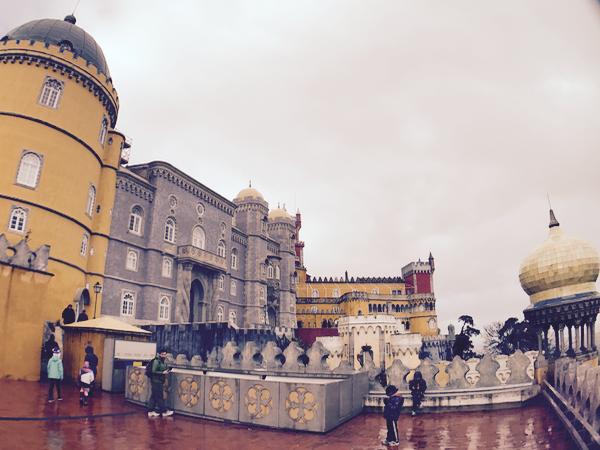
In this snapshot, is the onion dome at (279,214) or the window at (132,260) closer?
the window at (132,260)

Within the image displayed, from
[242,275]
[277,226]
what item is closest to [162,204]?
[242,275]

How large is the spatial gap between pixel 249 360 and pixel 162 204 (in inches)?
862

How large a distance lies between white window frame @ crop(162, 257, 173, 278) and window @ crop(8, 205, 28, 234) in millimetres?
12513

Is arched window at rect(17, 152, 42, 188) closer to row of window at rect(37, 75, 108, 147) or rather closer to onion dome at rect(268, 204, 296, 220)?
row of window at rect(37, 75, 108, 147)

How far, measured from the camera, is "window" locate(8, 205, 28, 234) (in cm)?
1958

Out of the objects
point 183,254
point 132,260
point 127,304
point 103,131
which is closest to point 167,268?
point 183,254

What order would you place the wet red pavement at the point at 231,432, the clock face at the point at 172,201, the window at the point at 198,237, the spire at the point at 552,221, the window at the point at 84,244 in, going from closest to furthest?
the wet red pavement at the point at 231,432 < the spire at the point at 552,221 < the window at the point at 84,244 < the clock face at the point at 172,201 < the window at the point at 198,237

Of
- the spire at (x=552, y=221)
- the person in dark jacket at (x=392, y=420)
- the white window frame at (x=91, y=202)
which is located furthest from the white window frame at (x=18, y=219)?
the spire at (x=552, y=221)

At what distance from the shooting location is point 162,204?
3203cm

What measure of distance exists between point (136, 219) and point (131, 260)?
3260 millimetres

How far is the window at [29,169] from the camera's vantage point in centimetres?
2039

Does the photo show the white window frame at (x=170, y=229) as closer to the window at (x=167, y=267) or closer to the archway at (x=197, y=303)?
the window at (x=167, y=267)

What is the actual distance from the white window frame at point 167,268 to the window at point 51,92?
45.8ft

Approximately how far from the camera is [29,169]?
818 inches
